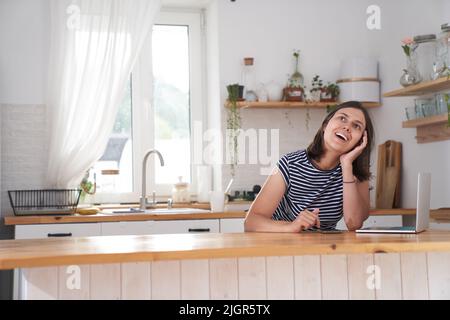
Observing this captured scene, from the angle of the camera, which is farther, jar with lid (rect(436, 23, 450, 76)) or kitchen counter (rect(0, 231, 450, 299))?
jar with lid (rect(436, 23, 450, 76))

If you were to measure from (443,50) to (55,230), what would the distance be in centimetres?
257

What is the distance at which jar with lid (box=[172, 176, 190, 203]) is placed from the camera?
15.6 feet

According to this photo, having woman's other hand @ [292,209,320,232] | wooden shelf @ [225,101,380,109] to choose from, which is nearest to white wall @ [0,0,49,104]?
wooden shelf @ [225,101,380,109]

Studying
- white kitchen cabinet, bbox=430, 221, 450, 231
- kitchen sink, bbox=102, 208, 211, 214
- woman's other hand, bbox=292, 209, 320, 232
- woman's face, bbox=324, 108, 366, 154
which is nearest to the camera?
woman's other hand, bbox=292, 209, 320, 232

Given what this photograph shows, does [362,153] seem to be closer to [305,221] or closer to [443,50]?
[305,221]

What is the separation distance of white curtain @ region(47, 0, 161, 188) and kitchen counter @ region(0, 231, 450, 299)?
2.25 meters

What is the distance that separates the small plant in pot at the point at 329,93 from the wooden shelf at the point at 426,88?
26.9 inches

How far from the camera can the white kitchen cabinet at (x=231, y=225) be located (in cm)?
413

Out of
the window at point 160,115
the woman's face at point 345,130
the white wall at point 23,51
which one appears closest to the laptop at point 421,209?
the woman's face at point 345,130

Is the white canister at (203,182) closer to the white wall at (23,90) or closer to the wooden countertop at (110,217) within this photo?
the wooden countertop at (110,217)

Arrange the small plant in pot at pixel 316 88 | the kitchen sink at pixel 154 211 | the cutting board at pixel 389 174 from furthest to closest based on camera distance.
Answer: the small plant in pot at pixel 316 88
the cutting board at pixel 389 174
the kitchen sink at pixel 154 211

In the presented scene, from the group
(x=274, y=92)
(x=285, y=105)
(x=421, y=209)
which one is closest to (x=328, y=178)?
(x=421, y=209)

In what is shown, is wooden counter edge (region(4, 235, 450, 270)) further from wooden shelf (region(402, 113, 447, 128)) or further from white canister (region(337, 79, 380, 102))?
white canister (region(337, 79, 380, 102))

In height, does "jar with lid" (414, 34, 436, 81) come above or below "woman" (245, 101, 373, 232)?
above
